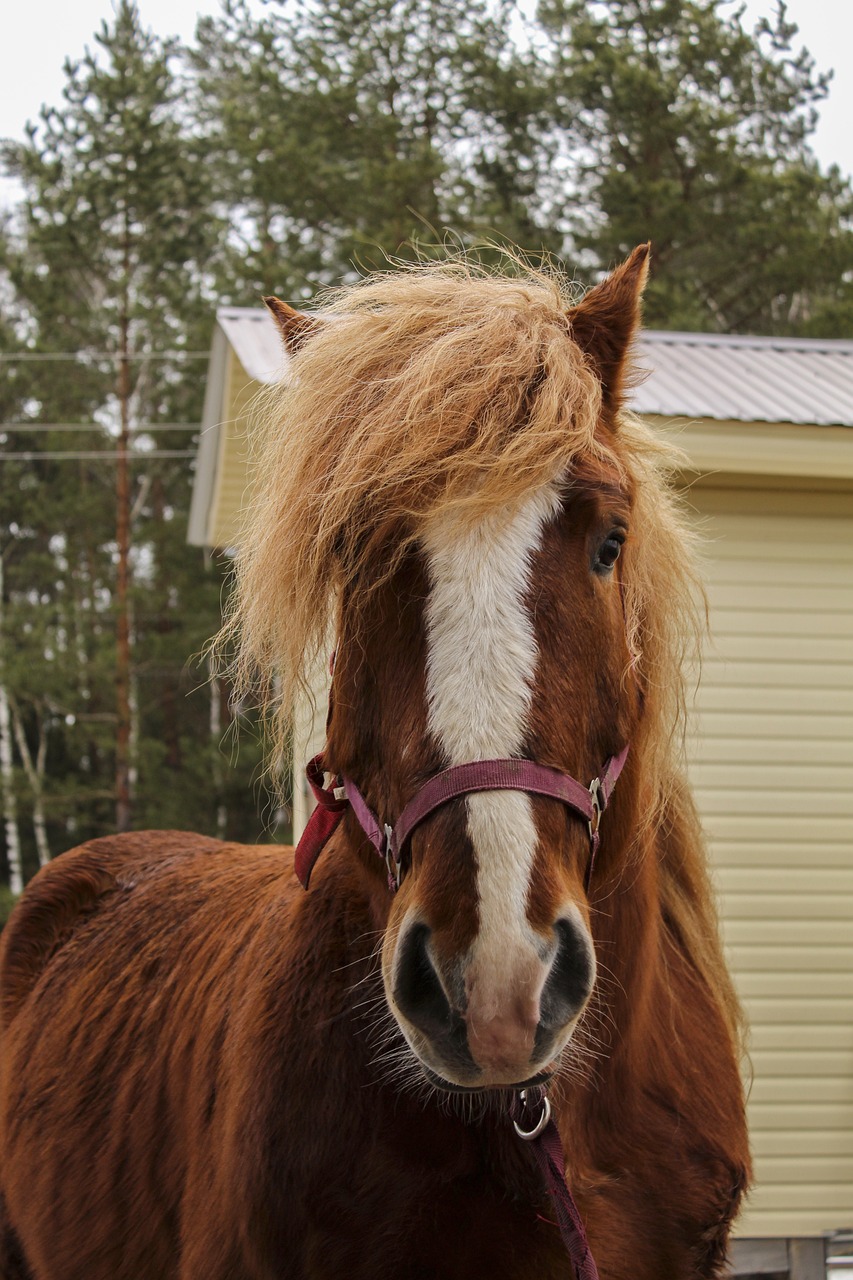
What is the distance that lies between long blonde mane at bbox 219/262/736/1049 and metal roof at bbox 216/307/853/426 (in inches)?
104

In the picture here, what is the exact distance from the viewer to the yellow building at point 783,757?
190 inches

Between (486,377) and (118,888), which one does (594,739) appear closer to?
(486,377)

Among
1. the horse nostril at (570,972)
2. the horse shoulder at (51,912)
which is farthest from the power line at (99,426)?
the horse nostril at (570,972)

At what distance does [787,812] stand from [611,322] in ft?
12.0

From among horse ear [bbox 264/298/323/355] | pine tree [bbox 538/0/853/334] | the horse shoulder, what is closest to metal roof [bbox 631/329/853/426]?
horse ear [bbox 264/298/323/355]

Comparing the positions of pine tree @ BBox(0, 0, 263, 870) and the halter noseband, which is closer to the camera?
the halter noseband

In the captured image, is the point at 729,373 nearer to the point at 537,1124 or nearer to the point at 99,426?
the point at 537,1124

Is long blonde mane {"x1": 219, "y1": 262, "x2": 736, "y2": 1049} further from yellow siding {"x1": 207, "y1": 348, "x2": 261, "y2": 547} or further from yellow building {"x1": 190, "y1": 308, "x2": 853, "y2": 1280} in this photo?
yellow siding {"x1": 207, "y1": 348, "x2": 261, "y2": 547}

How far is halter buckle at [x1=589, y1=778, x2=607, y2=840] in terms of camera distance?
5.33 feet

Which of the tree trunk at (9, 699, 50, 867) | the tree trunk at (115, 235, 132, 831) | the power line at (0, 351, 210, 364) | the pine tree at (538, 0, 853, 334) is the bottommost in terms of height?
the tree trunk at (9, 699, 50, 867)

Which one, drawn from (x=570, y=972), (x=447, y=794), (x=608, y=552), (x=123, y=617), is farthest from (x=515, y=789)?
(x=123, y=617)

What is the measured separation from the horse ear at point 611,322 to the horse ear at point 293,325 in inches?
18.4

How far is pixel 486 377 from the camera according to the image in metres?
1.69

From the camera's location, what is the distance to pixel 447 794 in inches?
56.4
